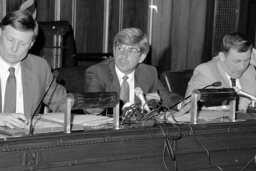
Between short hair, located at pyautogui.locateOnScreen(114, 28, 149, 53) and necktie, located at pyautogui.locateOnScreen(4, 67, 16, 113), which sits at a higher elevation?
short hair, located at pyautogui.locateOnScreen(114, 28, 149, 53)

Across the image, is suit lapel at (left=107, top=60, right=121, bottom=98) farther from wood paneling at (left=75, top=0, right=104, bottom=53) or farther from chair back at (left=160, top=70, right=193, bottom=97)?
wood paneling at (left=75, top=0, right=104, bottom=53)

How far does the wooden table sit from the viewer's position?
197cm

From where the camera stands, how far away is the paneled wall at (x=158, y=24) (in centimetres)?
522

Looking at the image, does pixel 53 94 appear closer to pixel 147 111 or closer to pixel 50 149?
pixel 147 111

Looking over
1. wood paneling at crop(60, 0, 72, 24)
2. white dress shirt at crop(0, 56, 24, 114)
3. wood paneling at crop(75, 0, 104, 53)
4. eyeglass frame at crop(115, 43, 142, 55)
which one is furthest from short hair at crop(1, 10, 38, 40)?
wood paneling at crop(75, 0, 104, 53)

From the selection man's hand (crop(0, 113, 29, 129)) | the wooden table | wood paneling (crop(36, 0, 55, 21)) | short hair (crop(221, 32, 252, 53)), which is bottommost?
the wooden table

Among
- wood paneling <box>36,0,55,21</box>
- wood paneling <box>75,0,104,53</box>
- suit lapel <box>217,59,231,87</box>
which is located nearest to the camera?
suit lapel <box>217,59,231,87</box>

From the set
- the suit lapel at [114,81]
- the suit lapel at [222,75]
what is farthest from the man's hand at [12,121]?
the suit lapel at [222,75]

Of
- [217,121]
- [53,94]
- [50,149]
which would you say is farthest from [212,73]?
[50,149]

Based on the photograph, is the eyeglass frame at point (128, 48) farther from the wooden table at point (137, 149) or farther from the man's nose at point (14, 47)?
the wooden table at point (137, 149)

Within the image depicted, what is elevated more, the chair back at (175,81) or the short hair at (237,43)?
the short hair at (237,43)

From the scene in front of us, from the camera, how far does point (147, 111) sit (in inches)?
99.6

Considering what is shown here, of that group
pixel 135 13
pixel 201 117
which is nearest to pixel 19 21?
pixel 201 117

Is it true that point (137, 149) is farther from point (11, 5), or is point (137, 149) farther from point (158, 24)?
point (158, 24)
